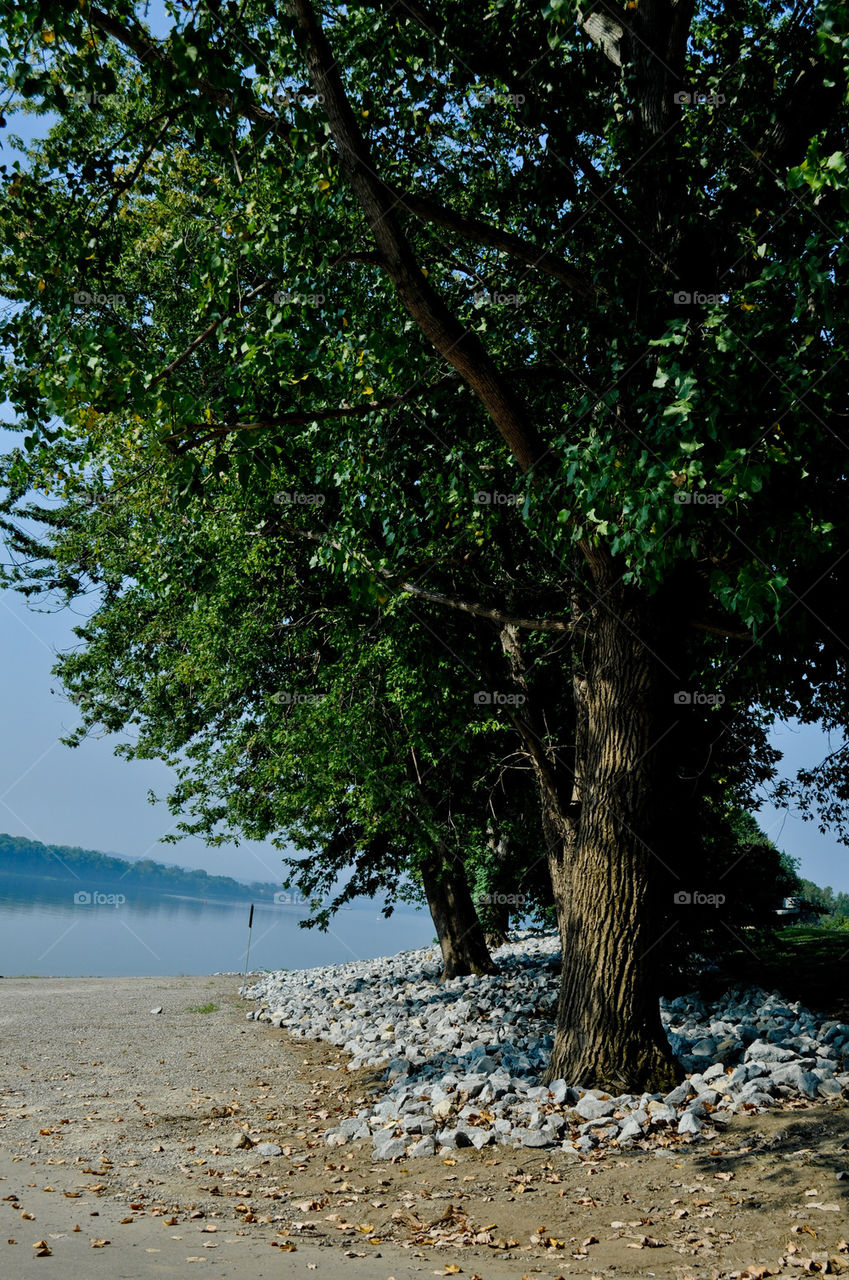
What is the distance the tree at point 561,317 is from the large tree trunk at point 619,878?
0.10ft

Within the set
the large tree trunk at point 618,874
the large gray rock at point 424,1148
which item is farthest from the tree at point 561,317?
the large gray rock at point 424,1148

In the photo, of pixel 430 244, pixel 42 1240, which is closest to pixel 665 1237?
pixel 42 1240

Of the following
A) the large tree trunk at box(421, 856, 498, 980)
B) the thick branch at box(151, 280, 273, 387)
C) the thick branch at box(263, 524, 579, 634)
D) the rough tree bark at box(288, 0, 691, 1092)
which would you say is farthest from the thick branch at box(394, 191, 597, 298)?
the large tree trunk at box(421, 856, 498, 980)

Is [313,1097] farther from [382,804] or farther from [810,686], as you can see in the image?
[810,686]

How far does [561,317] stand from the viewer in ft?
31.2

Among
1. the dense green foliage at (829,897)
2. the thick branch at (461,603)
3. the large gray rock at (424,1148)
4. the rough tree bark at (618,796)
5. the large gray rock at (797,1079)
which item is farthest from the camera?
the dense green foliage at (829,897)

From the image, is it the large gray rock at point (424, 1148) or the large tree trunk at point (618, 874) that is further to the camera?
the large tree trunk at point (618, 874)

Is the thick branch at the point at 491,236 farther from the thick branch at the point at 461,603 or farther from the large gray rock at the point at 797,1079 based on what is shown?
the large gray rock at the point at 797,1079

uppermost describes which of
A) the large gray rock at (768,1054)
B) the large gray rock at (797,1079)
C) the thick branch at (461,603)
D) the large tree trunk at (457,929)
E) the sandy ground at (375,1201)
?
the thick branch at (461,603)

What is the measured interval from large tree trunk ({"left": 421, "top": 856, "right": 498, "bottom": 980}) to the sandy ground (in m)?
7.01

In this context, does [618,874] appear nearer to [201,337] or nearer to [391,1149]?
[391,1149]

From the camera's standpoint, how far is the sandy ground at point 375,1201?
5309 mm

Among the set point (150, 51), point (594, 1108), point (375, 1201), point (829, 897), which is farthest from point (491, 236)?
point (829, 897)

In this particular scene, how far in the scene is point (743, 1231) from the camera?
18.3 ft
